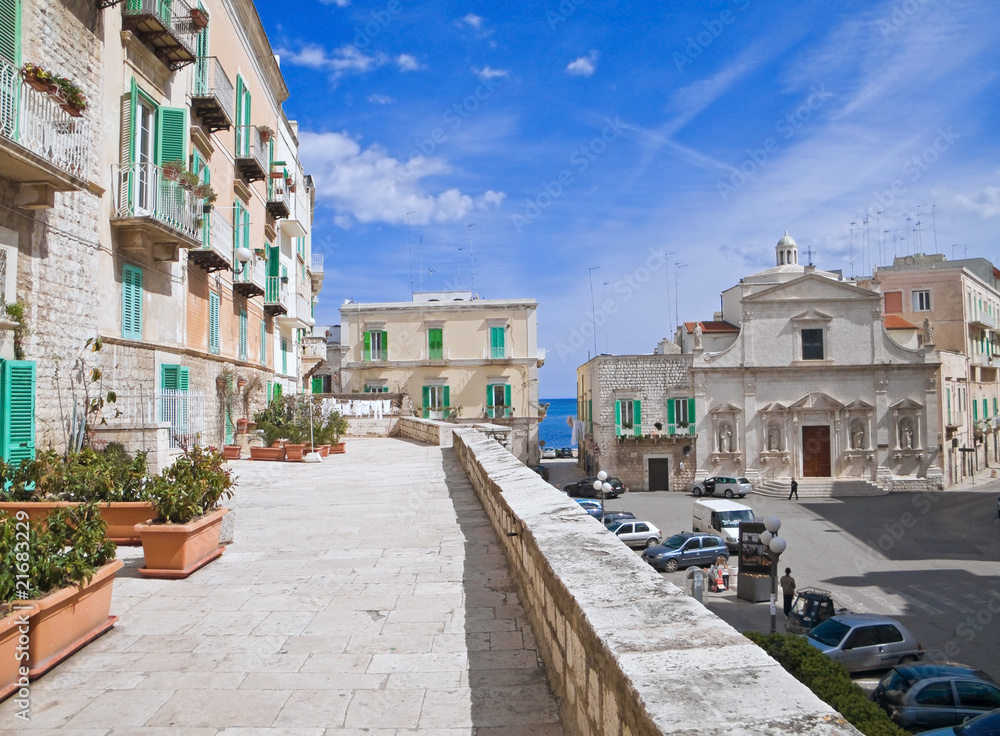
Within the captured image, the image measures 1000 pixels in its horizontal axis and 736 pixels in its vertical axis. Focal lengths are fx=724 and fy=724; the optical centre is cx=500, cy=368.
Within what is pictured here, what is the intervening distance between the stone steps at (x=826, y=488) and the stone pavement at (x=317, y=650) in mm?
31807

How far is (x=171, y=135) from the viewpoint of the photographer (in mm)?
12773

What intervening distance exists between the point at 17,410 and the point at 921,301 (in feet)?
161

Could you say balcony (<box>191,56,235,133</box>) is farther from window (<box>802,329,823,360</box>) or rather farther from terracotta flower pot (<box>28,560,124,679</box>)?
window (<box>802,329,823,360</box>)

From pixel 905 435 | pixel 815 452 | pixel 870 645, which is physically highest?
pixel 905 435

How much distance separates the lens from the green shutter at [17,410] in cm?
854

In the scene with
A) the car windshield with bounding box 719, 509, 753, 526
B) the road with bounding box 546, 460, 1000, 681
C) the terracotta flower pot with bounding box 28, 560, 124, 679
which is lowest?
the road with bounding box 546, 460, 1000, 681

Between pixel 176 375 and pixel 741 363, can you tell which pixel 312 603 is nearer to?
pixel 176 375

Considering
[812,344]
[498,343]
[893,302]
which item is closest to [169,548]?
[498,343]

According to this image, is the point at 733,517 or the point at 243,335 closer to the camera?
the point at 243,335

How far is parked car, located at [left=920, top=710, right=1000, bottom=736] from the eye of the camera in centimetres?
905

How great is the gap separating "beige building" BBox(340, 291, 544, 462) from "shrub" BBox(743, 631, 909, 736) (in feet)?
99.4

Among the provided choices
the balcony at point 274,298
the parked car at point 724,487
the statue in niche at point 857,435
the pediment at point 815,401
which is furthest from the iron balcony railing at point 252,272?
the statue in niche at point 857,435

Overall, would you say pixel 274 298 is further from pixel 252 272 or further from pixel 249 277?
pixel 249 277

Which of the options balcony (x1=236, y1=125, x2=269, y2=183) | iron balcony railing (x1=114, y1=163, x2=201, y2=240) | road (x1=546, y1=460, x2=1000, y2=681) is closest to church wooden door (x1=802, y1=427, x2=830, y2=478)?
road (x1=546, y1=460, x2=1000, y2=681)
